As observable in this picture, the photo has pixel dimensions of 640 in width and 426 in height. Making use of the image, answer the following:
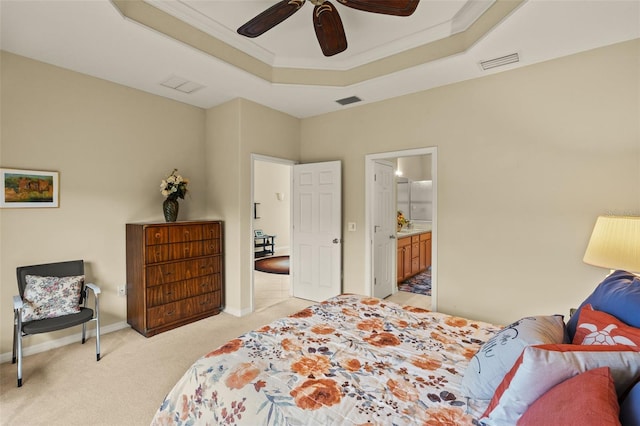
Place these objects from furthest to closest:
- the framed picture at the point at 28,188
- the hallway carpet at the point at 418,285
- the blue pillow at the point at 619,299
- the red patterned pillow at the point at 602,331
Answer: the hallway carpet at the point at 418,285, the framed picture at the point at 28,188, the blue pillow at the point at 619,299, the red patterned pillow at the point at 602,331

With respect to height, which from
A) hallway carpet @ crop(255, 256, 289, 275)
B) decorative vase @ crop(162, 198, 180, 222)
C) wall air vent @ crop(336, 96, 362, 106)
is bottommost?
hallway carpet @ crop(255, 256, 289, 275)

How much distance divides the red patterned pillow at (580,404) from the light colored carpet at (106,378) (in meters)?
2.20

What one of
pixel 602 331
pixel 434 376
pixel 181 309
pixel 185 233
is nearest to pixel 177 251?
pixel 185 233

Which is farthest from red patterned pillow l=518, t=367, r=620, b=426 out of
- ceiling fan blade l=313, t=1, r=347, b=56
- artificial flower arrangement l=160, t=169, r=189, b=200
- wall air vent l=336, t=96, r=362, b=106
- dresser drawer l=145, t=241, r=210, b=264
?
artificial flower arrangement l=160, t=169, r=189, b=200

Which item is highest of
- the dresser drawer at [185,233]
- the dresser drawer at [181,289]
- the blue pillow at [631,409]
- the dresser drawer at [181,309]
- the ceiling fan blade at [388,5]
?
the ceiling fan blade at [388,5]

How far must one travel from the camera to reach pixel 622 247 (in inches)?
75.8

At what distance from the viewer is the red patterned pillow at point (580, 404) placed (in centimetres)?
72

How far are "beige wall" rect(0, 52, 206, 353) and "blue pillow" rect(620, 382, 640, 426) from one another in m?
3.96

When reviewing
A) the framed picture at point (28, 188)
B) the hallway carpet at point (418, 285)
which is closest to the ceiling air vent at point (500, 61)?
the hallway carpet at point (418, 285)

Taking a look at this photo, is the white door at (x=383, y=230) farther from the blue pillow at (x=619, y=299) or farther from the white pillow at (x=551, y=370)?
the white pillow at (x=551, y=370)

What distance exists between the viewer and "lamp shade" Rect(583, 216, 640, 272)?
6.13 ft

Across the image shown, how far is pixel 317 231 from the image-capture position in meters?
4.38

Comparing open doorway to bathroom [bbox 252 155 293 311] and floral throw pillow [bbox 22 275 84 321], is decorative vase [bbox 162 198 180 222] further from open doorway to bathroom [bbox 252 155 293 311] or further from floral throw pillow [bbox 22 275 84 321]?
open doorway to bathroom [bbox 252 155 293 311]

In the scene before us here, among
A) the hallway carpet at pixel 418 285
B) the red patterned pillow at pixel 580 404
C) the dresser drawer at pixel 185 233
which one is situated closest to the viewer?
the red patterned pillow at pixel 580 404
